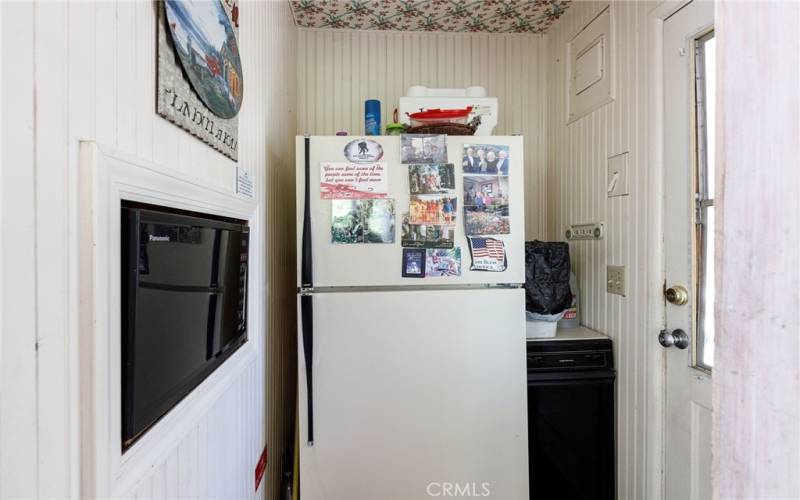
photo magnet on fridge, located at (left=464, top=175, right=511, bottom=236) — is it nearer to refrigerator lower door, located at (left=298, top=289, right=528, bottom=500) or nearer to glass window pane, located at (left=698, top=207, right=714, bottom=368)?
refrigerator lower door, located at (left=298, top=289, right=528, bottom=500)

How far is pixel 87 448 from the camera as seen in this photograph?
442 mm

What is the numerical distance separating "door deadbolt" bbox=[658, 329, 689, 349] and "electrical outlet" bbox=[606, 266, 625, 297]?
0.23 m

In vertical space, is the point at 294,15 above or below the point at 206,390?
above

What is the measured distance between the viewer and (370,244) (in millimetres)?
1206

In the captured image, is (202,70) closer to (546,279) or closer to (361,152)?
(361,152)

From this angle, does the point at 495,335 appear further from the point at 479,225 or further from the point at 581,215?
the point at 581,215

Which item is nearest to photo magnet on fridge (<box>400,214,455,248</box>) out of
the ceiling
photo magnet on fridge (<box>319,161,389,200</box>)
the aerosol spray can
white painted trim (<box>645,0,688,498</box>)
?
photo magnet on fridge (<box>319,161,389,200</box>)

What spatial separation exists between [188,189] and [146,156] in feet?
0.33

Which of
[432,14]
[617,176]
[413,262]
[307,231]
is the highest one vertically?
[432,14]

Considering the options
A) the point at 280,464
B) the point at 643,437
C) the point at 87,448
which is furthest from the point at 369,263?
the point at 643,437

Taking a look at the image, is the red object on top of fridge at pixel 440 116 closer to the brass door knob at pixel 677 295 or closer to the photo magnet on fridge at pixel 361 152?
the photo magnet on fridge at pixel 361 152

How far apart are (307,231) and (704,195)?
1.31 metres

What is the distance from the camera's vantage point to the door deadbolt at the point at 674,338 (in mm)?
1123

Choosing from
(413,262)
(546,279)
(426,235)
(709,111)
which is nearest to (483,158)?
(426,235)
